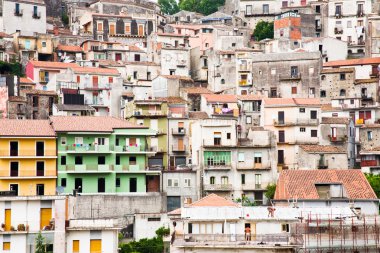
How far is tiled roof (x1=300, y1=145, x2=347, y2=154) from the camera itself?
77000 millimetres

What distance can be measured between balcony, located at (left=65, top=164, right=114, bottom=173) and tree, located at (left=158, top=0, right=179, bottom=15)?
84353 mm

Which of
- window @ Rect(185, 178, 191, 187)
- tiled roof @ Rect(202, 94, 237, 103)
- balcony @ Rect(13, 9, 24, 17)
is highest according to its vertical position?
balcony @ Rect(13, 9, 24, 17)

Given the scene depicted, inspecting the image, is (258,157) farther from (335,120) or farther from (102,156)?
(102,156)

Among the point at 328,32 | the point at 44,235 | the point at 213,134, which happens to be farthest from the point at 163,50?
the point at 44,235

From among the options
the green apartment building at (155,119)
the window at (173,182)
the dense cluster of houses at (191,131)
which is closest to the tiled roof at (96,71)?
the dense cluster of houses at (191,131)

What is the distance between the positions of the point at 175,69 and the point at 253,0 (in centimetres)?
2729

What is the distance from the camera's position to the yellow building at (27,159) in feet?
221

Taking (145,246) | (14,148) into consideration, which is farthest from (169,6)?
(145,246)

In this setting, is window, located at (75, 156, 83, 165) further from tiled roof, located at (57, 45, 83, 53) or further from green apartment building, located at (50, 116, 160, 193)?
tiled roof, located at (57, 45, 83, 53)

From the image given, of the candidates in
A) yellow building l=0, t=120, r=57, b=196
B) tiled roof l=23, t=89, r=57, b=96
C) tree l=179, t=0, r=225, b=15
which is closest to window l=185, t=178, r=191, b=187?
yellow building l=0, t=120, r=57, b=196

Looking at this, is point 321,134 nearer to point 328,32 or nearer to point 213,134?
point 213,134

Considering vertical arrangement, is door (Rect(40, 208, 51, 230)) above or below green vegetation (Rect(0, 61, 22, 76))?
below

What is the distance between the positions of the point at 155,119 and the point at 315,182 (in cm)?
2205

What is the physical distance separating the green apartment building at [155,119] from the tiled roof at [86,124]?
25.1ft
